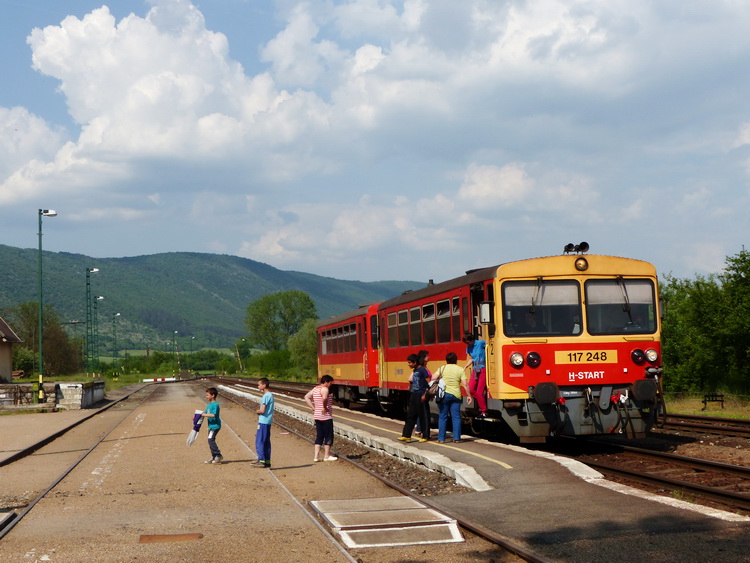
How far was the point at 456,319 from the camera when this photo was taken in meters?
17.8

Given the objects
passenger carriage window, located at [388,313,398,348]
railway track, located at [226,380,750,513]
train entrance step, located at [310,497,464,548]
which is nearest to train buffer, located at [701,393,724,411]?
passenger carriage window, located at [388,313,398,348]

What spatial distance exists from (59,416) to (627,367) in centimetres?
2390

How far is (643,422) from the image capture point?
588 inches

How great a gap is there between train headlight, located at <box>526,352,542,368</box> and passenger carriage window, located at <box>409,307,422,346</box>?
19.2ft

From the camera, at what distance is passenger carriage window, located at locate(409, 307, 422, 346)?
68.0 feet

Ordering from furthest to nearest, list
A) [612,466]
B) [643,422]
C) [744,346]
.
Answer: [744,346] < [643,422] < [612,466]

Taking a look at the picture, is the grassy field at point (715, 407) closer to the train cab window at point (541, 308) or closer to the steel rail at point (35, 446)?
the train cab window at point (541, 308)

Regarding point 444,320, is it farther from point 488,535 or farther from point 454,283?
point 488,535

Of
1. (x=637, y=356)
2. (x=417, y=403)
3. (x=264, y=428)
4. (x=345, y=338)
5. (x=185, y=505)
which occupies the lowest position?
(x=185, y=505)

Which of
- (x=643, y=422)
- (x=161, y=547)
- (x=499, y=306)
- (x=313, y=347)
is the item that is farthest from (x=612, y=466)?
(x=313, y=347)

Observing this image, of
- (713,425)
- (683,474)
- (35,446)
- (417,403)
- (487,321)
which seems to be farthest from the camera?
(35,446)

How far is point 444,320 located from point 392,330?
495cm

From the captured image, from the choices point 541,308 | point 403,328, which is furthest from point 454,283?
point 403,328

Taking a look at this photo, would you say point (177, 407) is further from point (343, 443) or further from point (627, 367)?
point (627, 367)
